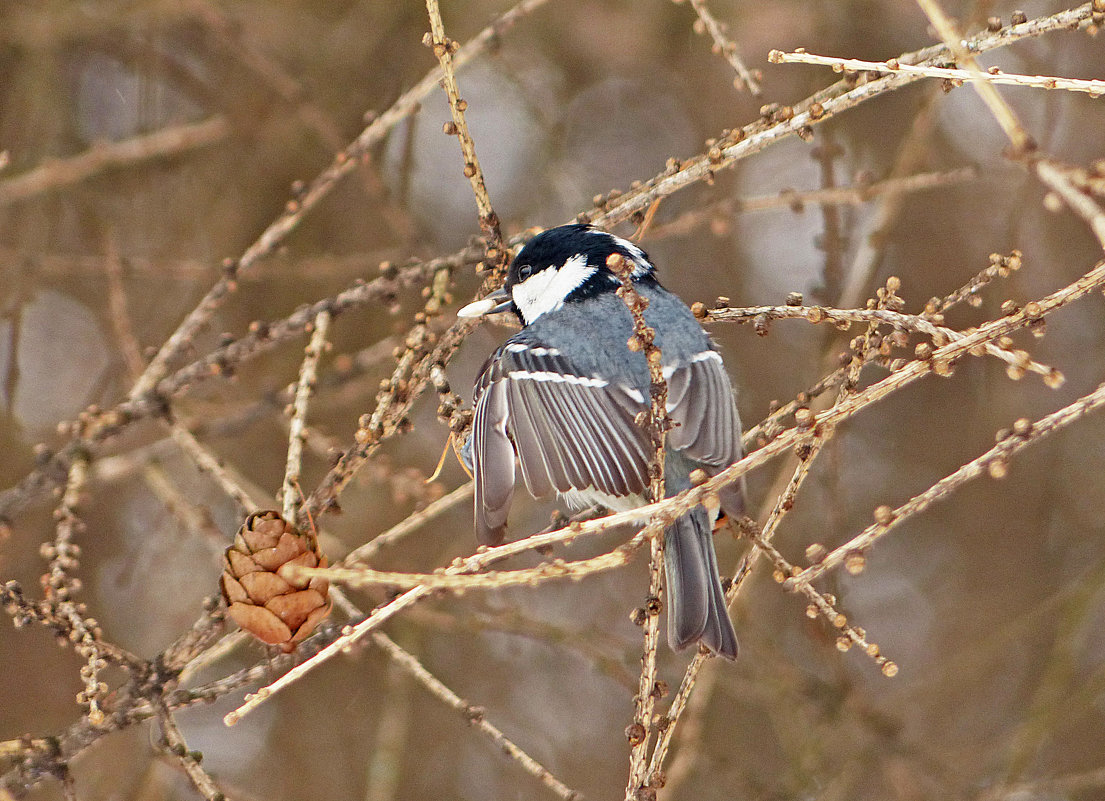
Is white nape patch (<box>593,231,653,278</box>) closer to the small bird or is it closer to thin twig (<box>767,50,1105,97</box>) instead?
the small bird

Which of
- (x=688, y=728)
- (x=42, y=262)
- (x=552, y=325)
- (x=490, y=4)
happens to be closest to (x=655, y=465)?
(x=552, y=325)

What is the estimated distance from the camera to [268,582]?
164 centimetres

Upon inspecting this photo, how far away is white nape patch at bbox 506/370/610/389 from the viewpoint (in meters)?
2.28

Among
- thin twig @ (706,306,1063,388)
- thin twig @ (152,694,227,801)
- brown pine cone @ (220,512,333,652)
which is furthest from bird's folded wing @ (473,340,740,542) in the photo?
thin twig @ (152,694,227,801)

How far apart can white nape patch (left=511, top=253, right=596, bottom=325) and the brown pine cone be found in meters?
1.01

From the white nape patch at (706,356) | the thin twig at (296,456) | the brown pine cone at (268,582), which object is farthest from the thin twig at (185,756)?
the white nape patch at (706,356)

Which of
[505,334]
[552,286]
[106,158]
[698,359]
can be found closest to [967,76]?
[698,359]

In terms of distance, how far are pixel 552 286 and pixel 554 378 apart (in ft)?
1.21

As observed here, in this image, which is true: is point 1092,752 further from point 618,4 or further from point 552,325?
point 618,4

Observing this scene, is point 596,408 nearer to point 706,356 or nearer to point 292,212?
point 706,356

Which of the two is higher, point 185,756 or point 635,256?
A: point 635,256

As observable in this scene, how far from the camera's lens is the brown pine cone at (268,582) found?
1638mm

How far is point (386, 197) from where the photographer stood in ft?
10.1

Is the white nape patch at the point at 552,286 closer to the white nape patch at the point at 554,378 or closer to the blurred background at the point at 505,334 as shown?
the white nape patch at the point at 554,378
